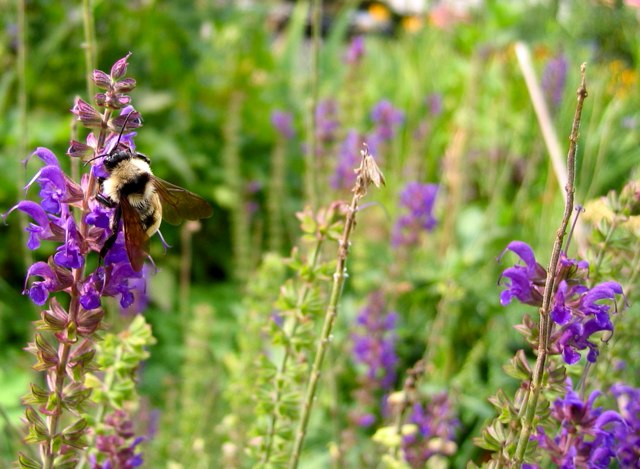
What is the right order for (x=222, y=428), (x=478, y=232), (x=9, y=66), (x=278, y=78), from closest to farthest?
(x=222, y=428) < (x=478, y=232) < (x=9, y=66) < (x=278, y=78)

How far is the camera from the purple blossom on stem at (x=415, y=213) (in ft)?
9.28

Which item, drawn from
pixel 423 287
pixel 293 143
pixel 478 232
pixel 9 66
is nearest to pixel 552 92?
pixel 478 232

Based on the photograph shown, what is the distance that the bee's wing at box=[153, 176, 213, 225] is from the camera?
4.02 ft

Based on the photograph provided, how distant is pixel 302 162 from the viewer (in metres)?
4.44

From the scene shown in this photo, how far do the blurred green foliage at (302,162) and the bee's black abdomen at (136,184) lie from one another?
3.27 feet

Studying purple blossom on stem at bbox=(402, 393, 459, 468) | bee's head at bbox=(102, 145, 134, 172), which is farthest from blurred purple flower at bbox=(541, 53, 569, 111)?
bee's head at bbox=(102, 145, 134, 172)

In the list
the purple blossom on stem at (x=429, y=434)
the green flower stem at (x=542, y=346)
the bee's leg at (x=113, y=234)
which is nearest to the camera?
the green flower stem at (x=542, y=346)

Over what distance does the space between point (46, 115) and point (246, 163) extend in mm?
1086

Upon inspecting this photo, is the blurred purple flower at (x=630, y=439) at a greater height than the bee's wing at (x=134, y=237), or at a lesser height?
lesser

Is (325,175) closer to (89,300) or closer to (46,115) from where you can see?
(46,115)

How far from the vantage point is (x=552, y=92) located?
3.31 metres

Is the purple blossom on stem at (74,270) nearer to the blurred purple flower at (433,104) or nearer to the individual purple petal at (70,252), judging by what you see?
the individual purple petal at (70,252)

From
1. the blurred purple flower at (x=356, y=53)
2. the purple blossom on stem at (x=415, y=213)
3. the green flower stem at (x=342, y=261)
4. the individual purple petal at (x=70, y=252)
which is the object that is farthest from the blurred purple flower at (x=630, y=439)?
the blurred purple flower at (x=356, y=53)

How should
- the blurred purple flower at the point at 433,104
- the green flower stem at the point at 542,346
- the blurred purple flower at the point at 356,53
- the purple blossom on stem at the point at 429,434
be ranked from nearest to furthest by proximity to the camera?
the green flower stem at the point at 542,346 → the purple blossom on stem at the point at 429,434 → the blurred purple flower at the point at 356,53 → the blurred purple flower at the point at 433,104
